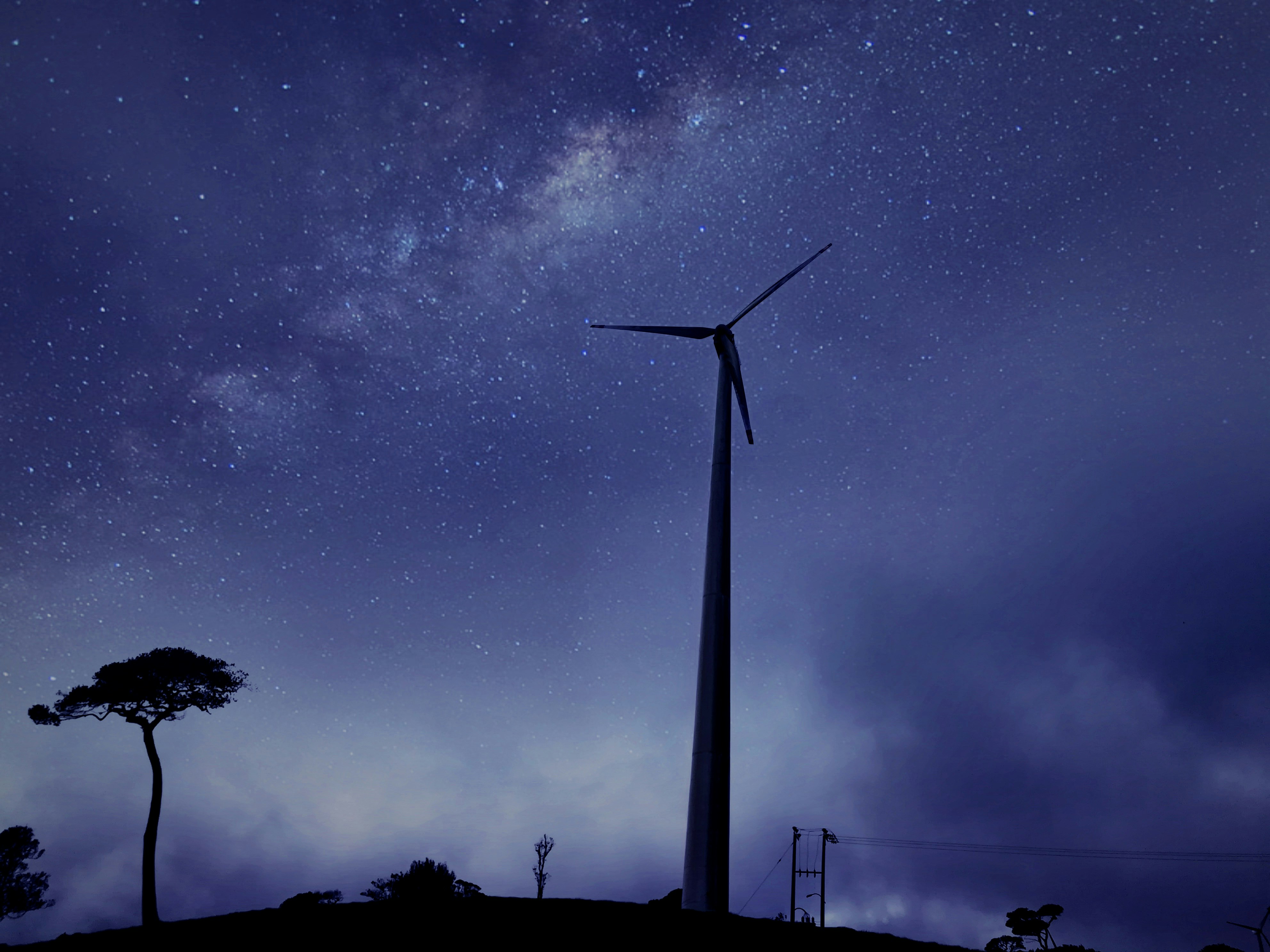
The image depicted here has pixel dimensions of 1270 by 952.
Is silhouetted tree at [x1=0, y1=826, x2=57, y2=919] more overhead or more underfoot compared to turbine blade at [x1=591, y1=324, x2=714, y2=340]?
more underfoot

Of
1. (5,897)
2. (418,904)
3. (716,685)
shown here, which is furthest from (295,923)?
(5,897)

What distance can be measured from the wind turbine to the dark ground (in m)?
0.80

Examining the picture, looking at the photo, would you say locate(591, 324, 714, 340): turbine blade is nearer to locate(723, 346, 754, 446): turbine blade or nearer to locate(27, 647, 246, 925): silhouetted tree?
locate(723, 346, 754, 446): turbine blade

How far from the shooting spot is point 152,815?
129ft

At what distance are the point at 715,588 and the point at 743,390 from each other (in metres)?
13.6

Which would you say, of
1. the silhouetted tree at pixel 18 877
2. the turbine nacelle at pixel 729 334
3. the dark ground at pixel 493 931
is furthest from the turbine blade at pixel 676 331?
the silhouetted tree at pixel 18 877

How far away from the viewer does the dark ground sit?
13609 millimetres

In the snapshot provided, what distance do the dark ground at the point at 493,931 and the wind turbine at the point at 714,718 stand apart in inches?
31.7

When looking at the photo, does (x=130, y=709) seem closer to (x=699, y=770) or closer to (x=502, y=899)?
(x=502, y=899)

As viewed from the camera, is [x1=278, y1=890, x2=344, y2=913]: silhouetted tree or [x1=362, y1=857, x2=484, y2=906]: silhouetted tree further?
[x1=362, y1=857, x2=484, y2=906]: silhouetted tree

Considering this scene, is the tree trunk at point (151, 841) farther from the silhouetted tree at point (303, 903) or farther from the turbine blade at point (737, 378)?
the turbine blade at point (737, 378)

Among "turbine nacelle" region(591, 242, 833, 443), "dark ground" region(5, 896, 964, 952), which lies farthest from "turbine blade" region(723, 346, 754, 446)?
"dark ground" region(5, 896, 964, 952)

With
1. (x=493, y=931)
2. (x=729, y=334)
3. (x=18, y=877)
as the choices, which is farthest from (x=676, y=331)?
(x=18, y=877)

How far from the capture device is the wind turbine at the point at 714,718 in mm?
15602
